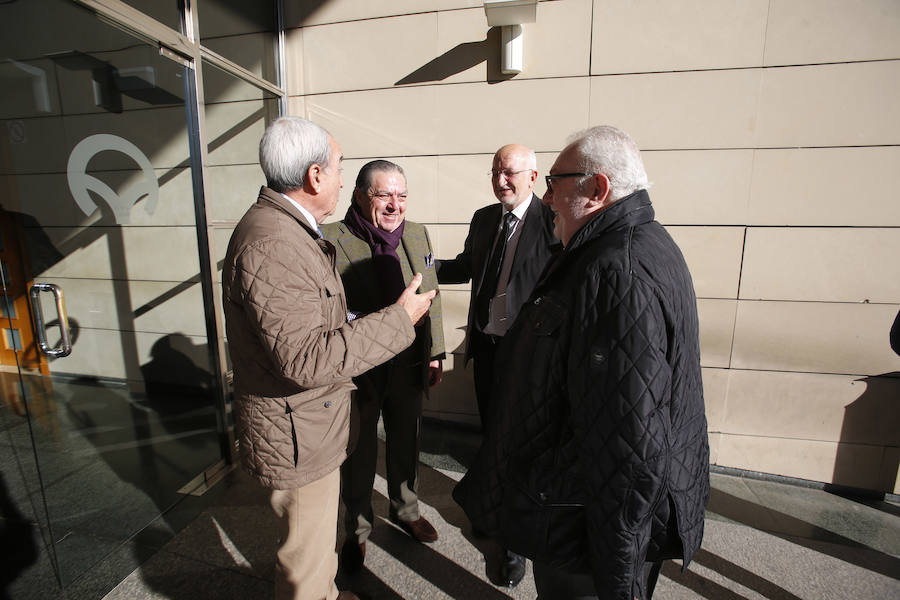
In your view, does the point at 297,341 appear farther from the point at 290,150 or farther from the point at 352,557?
the point at 352,557

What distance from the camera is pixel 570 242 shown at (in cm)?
131

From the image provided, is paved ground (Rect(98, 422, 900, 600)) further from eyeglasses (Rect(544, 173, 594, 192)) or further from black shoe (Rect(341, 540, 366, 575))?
eyeglasses (Rect(544, 173, 594, 192))

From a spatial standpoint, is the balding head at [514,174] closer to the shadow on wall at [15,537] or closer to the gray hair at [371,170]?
the gray hair at [371,170]

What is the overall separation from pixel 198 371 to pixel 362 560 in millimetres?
1953

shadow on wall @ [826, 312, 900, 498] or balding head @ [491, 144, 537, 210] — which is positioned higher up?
balding head @ [491, 144, 537, 210]

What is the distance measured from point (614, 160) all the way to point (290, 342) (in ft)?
3.50

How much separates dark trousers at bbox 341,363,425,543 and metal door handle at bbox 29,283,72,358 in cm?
151

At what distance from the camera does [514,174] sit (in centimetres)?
234

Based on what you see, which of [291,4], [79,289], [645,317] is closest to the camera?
[645,317]

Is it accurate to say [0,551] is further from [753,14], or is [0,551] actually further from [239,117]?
[753,14]

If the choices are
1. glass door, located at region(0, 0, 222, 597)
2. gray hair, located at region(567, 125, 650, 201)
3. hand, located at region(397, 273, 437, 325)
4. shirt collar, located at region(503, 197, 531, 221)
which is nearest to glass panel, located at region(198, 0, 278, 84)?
glass door, located at region(0, 0, 222, 597)

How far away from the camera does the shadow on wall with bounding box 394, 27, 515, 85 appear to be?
10.4 feet

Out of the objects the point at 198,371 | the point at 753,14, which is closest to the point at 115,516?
the point at 198,371

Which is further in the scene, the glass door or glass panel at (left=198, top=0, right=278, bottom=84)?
glass panel at (left=198, top=0, right=278, bottom=84)
